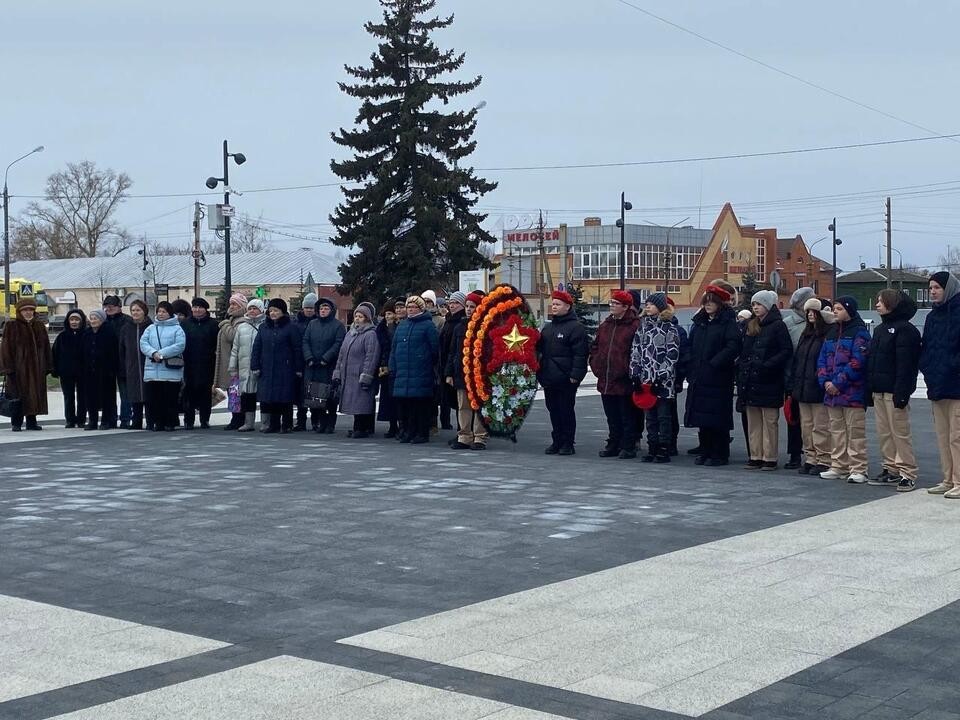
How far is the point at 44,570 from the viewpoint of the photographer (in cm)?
827

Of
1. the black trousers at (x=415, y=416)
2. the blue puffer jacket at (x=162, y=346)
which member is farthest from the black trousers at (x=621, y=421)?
the blue puffer jacket at (x=162, y=346)

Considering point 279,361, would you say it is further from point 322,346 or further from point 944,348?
point 944,348

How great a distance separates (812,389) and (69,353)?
11367mm

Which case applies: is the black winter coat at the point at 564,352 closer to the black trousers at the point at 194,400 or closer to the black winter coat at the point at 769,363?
the black winter coat at the point at 769,363

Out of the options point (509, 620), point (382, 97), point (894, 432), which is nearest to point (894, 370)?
point (894, 432)

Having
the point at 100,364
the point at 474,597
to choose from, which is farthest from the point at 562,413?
the point at 474,597

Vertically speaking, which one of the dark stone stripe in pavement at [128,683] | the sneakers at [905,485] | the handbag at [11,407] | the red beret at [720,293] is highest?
the red beret at [720,293]

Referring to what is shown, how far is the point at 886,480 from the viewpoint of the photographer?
12492 millimetres

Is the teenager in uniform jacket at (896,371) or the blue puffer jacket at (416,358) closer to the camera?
the teenager in uniform jacket at (896,371)

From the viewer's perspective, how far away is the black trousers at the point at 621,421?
583 inches

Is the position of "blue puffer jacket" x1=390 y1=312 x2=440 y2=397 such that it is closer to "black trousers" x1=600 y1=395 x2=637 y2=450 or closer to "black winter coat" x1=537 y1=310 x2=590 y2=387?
"black winter coat" x1=537 y1=310 x2=590 y2=387

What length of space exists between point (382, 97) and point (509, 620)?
150 feet

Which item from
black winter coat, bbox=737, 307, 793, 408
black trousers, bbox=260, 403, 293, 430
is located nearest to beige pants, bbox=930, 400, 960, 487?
black winter coat, bbox=737, 307, 793, 408

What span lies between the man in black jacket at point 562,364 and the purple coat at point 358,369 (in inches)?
110
